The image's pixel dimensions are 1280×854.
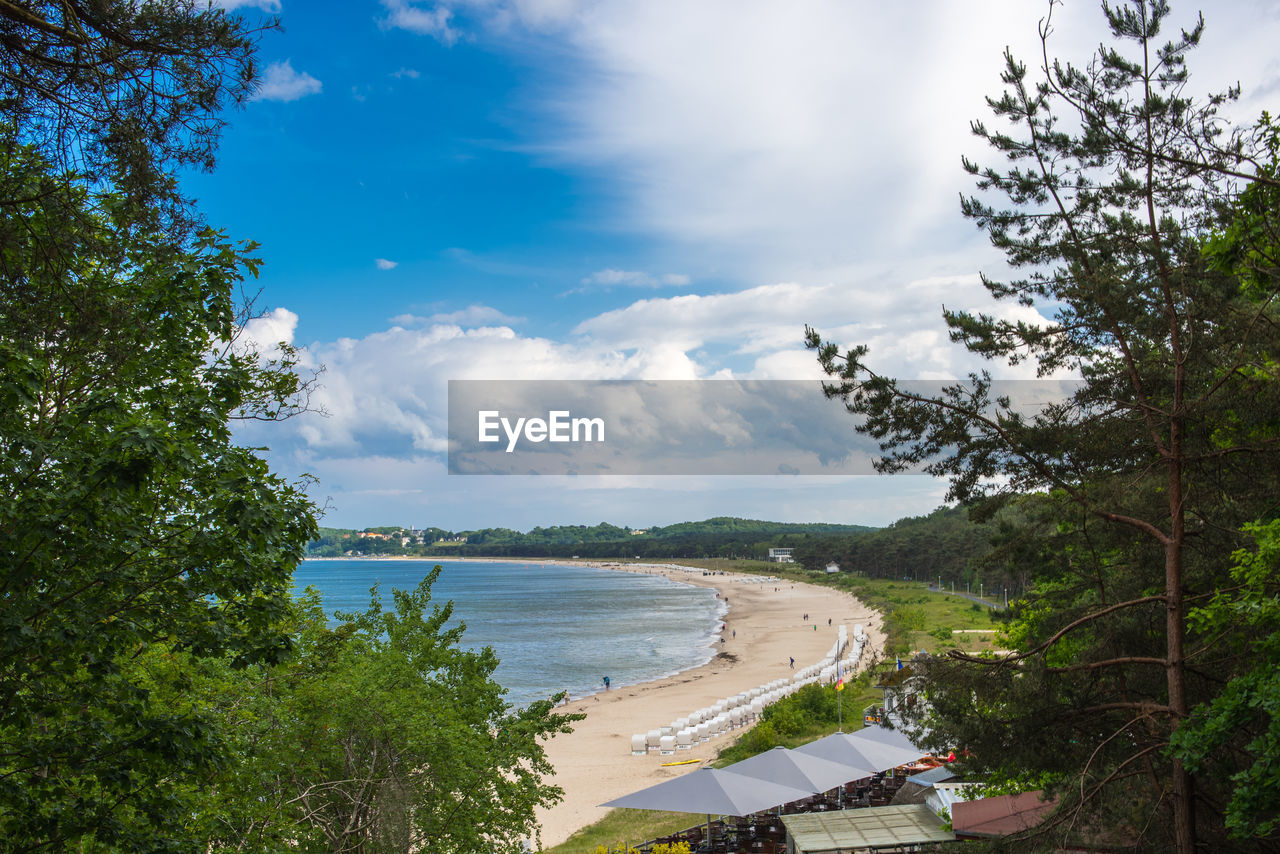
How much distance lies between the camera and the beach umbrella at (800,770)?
13.9 meters

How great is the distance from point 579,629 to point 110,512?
67749 mm

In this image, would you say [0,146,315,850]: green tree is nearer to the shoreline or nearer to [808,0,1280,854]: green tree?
[808,0,1280,854]: green tree

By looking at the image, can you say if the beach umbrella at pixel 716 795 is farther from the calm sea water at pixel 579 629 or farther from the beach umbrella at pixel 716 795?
the calm sea water at pixel 579 629

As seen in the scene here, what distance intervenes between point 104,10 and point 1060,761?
9.82 meters

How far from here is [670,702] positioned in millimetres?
36500

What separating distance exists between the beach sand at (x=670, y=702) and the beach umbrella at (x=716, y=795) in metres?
5.18

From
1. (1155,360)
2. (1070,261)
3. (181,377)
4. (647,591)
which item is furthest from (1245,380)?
(647,591)

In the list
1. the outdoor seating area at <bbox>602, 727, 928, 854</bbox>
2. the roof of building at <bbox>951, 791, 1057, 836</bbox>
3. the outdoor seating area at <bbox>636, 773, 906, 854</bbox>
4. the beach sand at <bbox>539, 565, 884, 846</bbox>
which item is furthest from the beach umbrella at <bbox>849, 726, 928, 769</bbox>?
the beach sand at <bbox>539, 565, 884, 846</bbox>

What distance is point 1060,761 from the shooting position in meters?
8.06

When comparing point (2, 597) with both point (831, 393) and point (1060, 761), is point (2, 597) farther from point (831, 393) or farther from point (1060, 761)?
point (1060, 761)

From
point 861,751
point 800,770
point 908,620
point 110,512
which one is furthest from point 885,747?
point 908,620

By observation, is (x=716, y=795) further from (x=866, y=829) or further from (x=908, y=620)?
(x=908, y=620)

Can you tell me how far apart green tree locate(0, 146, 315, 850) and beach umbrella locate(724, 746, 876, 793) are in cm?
1065

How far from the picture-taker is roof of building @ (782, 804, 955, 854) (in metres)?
10.5
